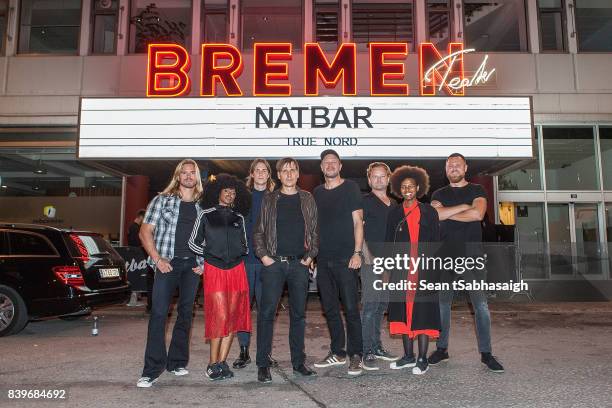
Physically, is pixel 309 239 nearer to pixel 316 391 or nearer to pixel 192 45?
pixel 316 391

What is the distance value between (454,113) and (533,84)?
3754mm

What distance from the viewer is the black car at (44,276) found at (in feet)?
20.6

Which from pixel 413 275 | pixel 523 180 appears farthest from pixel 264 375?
pixel 523 180

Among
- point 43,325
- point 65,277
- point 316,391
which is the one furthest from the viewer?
point 43,325

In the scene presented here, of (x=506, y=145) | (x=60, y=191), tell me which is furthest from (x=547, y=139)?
(x=60, y=191)

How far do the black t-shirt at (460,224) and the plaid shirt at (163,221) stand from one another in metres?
2.30

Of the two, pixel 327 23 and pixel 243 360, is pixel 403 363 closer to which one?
pixel 243 360

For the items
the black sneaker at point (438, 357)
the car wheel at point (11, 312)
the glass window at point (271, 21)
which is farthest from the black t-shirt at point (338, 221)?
the glass window at point (271, 21)

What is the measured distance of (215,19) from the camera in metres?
13.0

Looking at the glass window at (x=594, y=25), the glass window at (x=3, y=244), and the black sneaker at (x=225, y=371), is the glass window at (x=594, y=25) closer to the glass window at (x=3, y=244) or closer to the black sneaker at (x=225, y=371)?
the black sneaker at (x=225, y=371)

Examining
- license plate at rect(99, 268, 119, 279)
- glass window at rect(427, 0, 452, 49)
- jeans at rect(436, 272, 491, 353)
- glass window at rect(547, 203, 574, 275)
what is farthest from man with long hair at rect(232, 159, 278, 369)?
glass window at rect(427, 0, 452, 49)

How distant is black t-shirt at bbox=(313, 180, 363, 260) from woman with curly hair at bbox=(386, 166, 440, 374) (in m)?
0.43

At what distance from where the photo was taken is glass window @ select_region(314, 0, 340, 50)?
1283 cm

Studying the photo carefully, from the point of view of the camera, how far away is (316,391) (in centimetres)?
368
